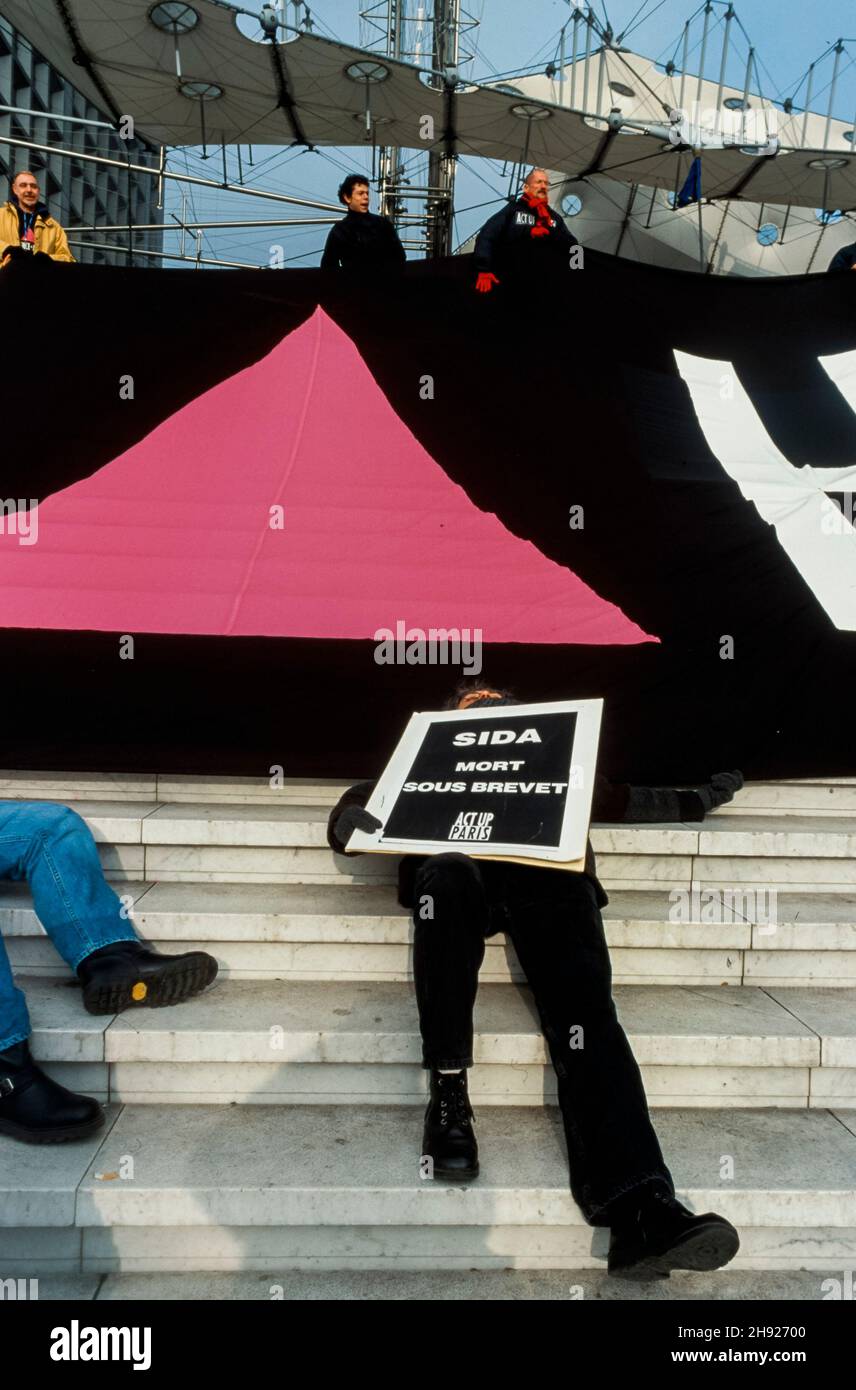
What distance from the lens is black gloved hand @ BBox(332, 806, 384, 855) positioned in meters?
2.97

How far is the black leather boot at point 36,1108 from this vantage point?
2477mm

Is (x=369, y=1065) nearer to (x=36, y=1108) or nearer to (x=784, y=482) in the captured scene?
(x=36, y=1108)

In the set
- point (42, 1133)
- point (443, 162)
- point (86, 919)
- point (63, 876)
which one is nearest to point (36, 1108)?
point (42, 1133)

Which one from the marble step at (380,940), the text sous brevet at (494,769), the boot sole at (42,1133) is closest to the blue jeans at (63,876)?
the marble step at (380,940)

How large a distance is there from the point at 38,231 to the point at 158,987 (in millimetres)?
5219

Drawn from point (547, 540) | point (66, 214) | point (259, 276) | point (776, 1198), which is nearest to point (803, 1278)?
point (776, 1198)

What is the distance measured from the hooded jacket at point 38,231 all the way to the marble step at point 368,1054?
16.5 feet

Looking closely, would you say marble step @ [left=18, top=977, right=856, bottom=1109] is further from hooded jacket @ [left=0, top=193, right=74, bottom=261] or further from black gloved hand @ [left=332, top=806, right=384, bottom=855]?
hooded jacket @ [left=0, top=193, right=74, bottom=261]

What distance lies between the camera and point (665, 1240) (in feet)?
7.11

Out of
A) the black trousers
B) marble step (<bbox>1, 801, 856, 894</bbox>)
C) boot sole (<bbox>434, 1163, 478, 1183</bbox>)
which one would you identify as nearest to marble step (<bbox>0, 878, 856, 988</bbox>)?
marble step (<bbox>1, 801, 856, 894</bbox>)

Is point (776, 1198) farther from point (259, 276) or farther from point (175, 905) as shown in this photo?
point (259, 276)

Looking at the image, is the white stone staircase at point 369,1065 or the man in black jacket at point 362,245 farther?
the man in black jacket at point 362,245

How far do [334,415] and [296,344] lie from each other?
0.43 metres

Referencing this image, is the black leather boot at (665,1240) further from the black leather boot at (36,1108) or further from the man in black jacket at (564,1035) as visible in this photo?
the black leather boot at (36,1108)
